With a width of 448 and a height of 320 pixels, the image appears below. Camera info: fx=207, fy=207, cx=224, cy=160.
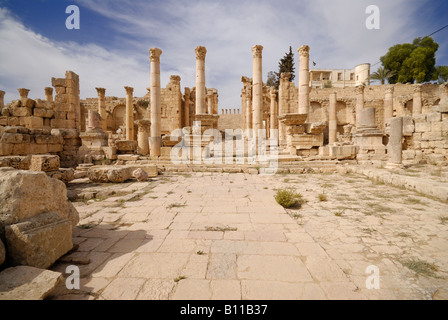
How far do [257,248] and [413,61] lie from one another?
42608 millimetres

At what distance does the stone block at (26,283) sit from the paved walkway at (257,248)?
20 cm

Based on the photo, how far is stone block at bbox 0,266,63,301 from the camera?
149 cm

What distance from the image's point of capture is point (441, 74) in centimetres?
3128

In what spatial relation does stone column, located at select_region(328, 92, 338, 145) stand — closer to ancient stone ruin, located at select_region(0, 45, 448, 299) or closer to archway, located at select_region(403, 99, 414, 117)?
ancient stone ruin, located at select_region(0, 45, 448, 299)

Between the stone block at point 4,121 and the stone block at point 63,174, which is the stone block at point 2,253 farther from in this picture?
the stone block at point 4,121

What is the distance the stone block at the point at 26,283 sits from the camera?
1494 mm

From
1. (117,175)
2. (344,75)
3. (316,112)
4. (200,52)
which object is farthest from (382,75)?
(117,175)

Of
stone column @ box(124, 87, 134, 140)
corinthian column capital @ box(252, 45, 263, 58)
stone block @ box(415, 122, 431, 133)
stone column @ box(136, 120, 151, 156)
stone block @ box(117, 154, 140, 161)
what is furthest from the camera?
stone column @ box(124, 87, 134, 140)

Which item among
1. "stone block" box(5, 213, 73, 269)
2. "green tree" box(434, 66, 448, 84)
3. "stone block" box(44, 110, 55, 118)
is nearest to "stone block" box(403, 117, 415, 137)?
"stone block" box(5, 213, 73, 269)

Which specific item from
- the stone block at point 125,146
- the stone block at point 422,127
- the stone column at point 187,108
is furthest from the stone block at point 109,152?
the stone block at point 422,127

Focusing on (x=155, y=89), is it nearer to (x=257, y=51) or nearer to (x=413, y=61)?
(x=257, y=51)

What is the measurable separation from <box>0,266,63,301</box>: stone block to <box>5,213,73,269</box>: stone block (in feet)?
0.55

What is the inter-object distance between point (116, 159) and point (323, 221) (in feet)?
32.4
